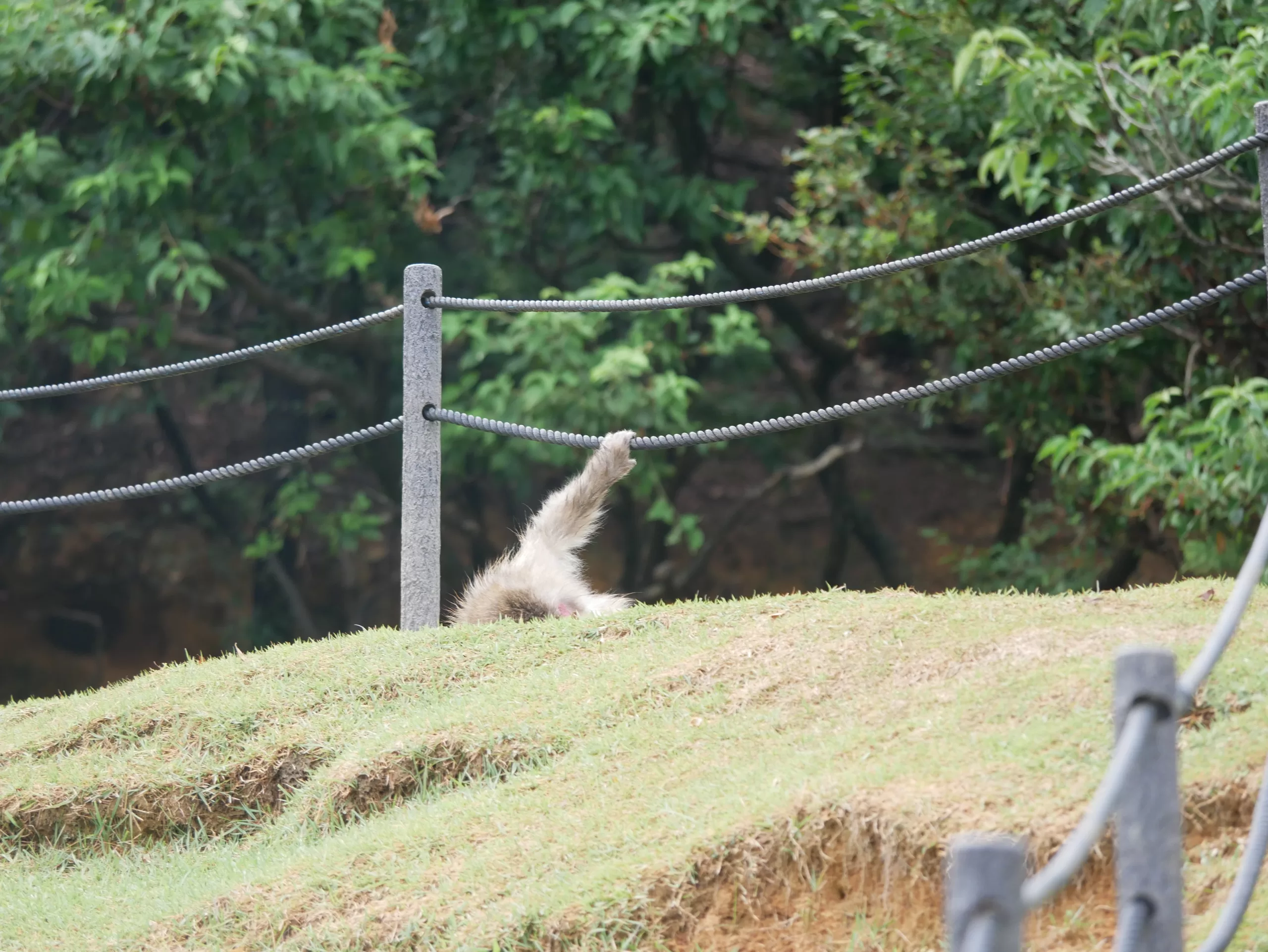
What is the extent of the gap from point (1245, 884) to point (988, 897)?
109 cm

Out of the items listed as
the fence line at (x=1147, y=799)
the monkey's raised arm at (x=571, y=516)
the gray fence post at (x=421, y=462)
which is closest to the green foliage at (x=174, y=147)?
the gray fence post at (x=421, y=462)

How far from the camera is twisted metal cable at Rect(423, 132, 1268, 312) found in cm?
439

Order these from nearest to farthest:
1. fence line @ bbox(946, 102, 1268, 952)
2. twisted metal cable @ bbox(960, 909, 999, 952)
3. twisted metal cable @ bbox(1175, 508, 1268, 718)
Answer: twisted metal cable @ bbox(960, 909, 999, 952) → fence line @ bbox(946, 102, 1268, 952) → twisted metal cable @ bbox(1175, 508, 1268, 718)

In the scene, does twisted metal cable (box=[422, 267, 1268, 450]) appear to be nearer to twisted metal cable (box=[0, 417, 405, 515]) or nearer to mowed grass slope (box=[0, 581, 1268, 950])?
twisted metal cable (box=[0, 417, 405, 515])

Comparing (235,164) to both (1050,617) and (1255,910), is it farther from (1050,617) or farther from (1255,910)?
(1255,910)

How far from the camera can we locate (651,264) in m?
11.2

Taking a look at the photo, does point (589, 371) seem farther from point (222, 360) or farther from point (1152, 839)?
point (1152, 839)

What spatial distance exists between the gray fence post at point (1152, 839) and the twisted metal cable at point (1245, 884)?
315 millimetres

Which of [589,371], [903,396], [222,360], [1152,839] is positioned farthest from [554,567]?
[1152,839]

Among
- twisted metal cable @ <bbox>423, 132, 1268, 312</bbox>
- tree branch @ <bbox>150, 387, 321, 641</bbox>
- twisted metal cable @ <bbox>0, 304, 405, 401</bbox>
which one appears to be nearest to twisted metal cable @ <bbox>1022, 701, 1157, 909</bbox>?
twisted metal cable @ <bbox>423, 132, 1268, 312</bbox>

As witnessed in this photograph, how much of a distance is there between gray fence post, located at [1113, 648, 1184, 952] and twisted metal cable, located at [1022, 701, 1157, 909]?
32mm

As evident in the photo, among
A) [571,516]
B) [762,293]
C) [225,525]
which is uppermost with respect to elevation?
[762,293]

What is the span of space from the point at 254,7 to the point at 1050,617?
6.59 meters

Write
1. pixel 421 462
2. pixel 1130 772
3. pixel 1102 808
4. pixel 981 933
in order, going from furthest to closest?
pixel 421 462 → pixel 1130 772 → pixel 1102 808 → pixel 981 933
